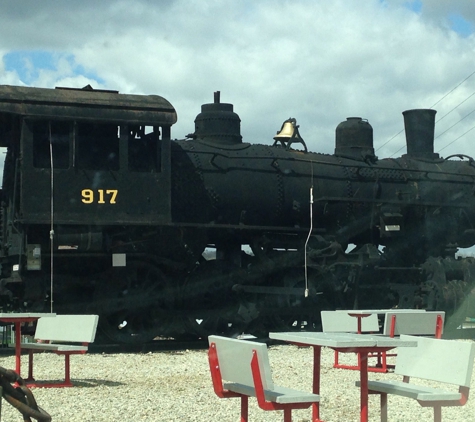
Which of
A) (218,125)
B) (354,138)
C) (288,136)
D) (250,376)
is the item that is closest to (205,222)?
(218,125)

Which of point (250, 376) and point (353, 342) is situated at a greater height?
point (353, 342)

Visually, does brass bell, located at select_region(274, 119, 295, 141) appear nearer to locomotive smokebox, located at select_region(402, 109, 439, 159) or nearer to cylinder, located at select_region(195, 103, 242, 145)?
cylinder, located at select_region(195, 103, 242, 145)

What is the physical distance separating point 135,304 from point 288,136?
4496 millimetres

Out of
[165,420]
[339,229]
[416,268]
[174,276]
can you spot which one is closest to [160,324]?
[174,276]

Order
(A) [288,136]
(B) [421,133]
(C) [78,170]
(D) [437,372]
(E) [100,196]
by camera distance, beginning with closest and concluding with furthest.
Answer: (D) [437,372] → (C) [78,170] → (E) [100,196] → (A) [288,136] → (B) [421,133]

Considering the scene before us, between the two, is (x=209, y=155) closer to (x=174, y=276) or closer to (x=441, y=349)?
(x=174, y=276)

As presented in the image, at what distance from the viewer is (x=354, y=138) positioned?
15.9 m

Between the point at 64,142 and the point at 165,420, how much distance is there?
651cm

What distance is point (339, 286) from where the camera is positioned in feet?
46.8

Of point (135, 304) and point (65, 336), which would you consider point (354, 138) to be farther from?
point (65, 336)

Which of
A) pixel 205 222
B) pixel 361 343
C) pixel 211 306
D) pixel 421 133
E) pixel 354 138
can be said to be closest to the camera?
pixel 361 343

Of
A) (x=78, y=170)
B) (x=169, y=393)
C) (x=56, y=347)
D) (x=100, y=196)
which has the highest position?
(x=78, y=170)

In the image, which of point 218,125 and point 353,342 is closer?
point 353,342

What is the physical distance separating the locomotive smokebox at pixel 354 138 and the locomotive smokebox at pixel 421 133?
4.26 feet
